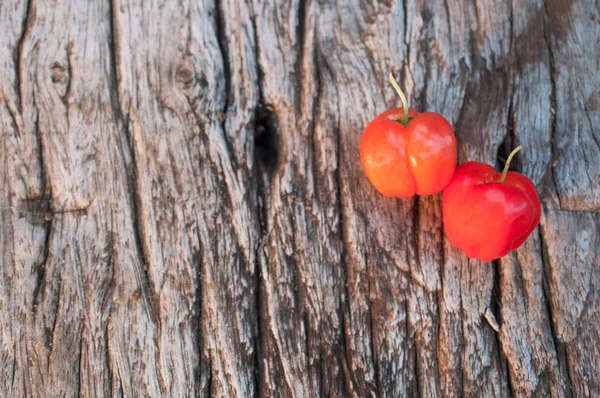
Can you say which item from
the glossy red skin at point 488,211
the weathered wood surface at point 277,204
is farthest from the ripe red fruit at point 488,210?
the weathered wood surface at point 277,204

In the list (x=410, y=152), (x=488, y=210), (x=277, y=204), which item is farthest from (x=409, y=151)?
(x=277, y=204)

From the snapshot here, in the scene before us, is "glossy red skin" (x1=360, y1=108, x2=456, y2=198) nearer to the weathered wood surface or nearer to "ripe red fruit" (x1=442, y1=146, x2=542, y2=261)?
"ripe red fruit" (x1=442, y1=146, x2=542, y2=261)

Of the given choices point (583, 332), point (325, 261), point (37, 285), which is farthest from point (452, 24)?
point (37, 285)

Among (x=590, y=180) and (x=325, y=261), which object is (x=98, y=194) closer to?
(x=325, y=261)

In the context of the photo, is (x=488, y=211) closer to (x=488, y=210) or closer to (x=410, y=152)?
(x=488, y=210)

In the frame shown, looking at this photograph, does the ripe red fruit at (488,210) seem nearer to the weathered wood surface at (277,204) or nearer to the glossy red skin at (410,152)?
the glossy red skin at (410,152)

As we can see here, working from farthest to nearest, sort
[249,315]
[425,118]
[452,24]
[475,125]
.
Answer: [452,24] < [475,125] < [249,315] < [425,118]
